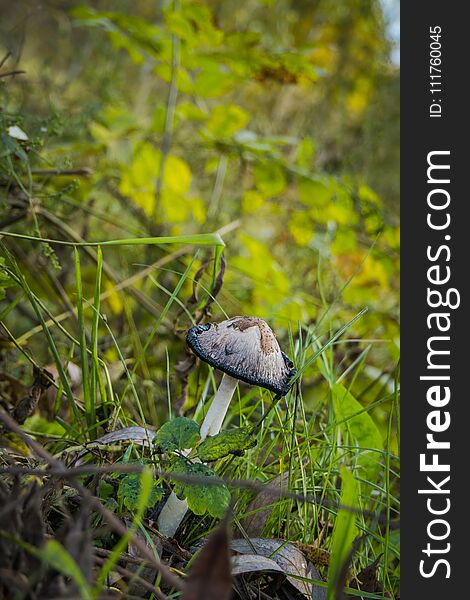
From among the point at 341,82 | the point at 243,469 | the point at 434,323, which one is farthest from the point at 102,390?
the point at 341,82

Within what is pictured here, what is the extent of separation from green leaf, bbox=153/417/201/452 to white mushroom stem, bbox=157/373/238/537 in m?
0.05

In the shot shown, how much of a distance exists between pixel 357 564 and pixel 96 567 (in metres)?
0.49

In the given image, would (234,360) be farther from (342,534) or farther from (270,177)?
(270,177)

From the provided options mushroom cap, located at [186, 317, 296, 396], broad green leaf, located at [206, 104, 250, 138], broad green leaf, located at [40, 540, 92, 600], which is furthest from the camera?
broad green leaf, located at [206, 104, 250, 138]

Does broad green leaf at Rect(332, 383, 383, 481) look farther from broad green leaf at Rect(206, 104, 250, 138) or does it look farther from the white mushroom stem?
broad green leaf at Rect(206, 104, 250, 138)

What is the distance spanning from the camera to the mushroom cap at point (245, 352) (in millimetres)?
881

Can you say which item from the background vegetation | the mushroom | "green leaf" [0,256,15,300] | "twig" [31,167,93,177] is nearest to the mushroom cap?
the mushroom

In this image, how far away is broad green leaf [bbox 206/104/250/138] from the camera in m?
2.21

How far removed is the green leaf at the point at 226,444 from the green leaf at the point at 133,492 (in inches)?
3.3

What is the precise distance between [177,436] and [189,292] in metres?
1.25

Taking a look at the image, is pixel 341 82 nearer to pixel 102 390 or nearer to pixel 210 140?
pixel 210 140

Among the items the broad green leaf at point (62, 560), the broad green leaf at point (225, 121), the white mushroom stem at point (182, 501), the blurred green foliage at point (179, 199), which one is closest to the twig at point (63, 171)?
the blurred green foliage at point (179, 199)

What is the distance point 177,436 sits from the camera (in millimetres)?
917

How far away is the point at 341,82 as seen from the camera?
6.41 m
